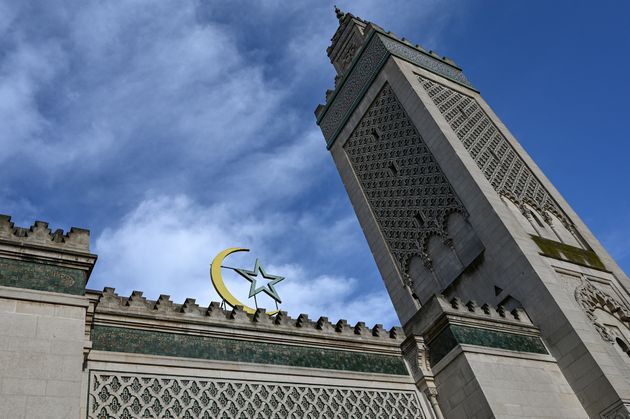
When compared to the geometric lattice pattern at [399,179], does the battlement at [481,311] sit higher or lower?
lower

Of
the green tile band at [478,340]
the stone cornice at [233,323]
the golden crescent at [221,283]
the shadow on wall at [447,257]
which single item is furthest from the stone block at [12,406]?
the shadow on wall at [447,257]

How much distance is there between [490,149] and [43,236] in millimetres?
10535

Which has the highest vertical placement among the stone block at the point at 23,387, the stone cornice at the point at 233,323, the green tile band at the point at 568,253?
the green tile band at the point at 568,253

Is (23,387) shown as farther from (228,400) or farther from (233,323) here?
(233,323)

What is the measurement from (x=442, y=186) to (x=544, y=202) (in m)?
2.64

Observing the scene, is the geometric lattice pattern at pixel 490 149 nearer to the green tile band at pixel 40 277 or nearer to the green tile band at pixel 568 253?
the green tile band at pixel 568 253

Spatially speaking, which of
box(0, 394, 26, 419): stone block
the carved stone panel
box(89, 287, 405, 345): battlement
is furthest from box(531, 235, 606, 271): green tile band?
box(0, 394, 26, 419): stone block

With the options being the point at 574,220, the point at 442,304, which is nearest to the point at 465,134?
the point at 574,220

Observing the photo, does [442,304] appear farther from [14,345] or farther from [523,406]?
[14,345]

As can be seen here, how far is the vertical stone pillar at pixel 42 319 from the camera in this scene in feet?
17.8

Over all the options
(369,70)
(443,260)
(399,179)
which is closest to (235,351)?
(443,260)

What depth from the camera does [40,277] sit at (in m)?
6.39

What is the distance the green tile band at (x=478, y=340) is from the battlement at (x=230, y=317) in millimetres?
636

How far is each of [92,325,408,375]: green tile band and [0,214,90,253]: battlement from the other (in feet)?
3.27
